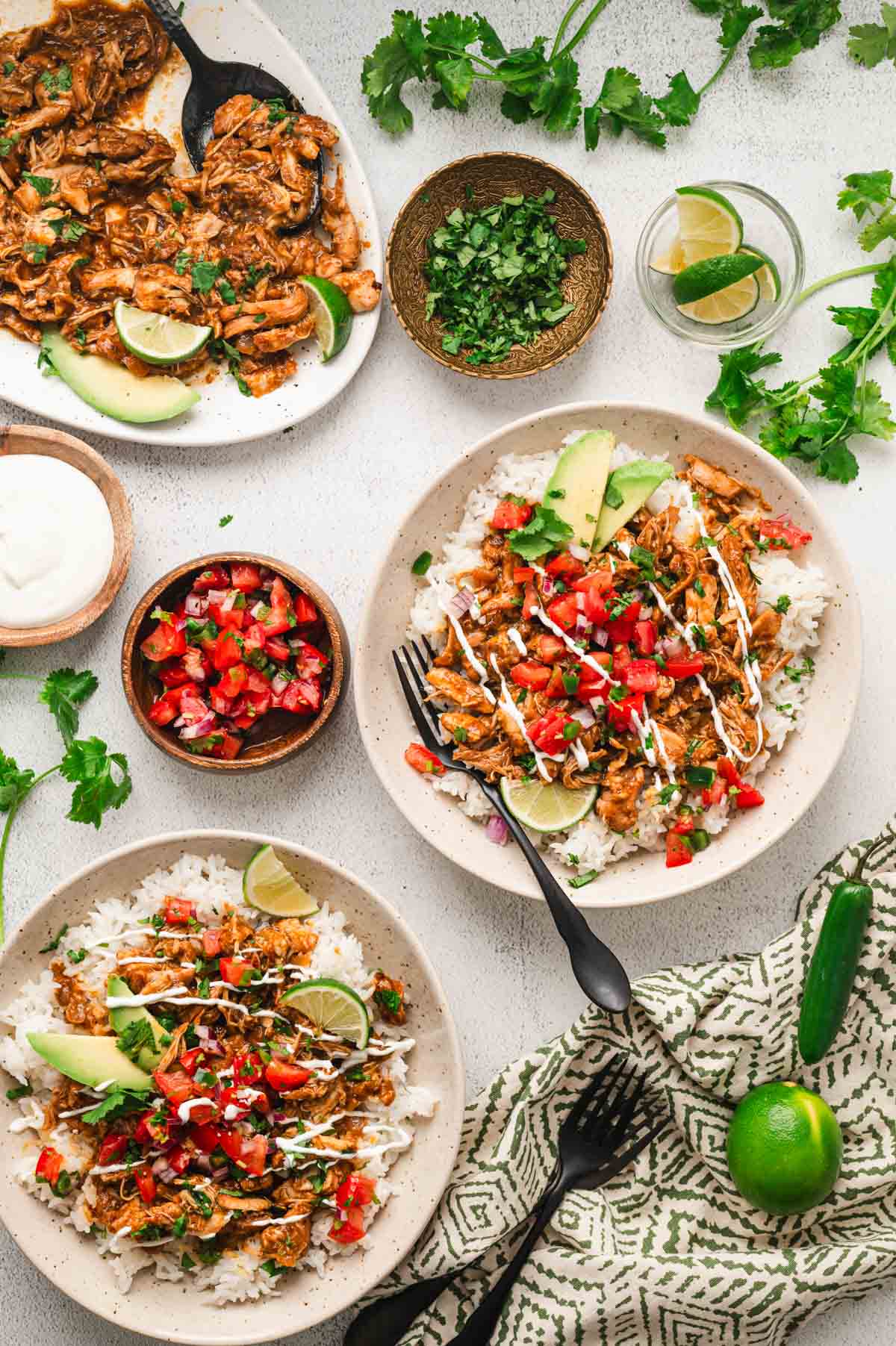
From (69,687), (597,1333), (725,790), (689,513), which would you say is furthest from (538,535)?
(597,1333)

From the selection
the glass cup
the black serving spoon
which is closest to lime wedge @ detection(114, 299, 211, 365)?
the black serving spoon

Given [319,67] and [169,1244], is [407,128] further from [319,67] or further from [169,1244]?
[169,1244]

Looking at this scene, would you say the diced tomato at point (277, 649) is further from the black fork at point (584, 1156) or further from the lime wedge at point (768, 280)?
the lime wedge at point (768, 280)

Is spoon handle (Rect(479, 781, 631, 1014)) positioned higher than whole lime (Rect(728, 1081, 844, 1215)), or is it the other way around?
spoon handle (Rect(479, 781, 631, 1014))

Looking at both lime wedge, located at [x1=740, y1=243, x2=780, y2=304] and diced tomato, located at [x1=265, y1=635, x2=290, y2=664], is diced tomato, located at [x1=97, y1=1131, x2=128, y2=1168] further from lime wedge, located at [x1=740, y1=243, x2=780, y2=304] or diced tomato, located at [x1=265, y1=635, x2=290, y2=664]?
lime wedge, located at [x1=740, y1=243, x2=780, y2=304]

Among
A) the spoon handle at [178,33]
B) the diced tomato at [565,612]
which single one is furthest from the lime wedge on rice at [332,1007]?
the spoon handle at [178,33]
